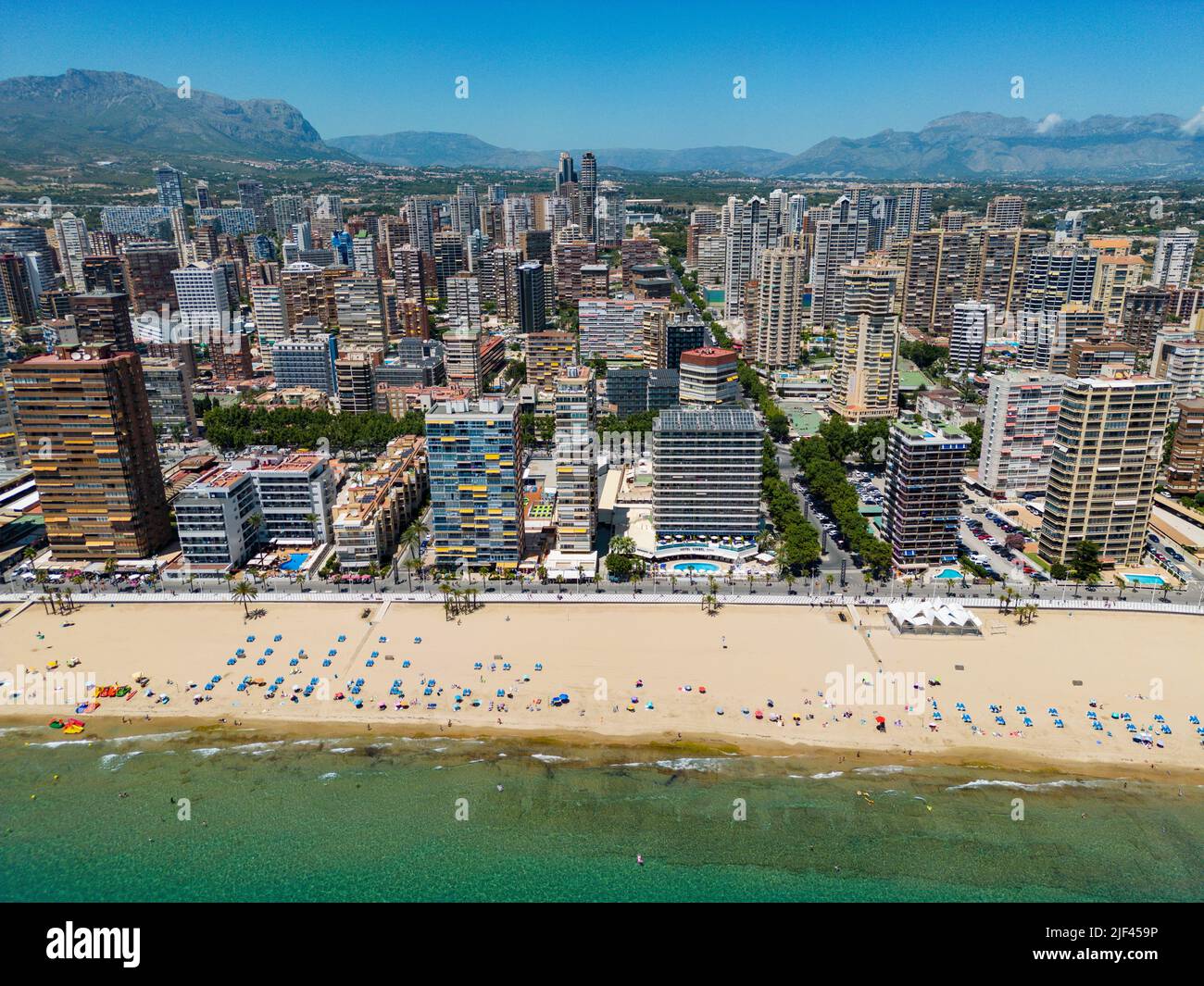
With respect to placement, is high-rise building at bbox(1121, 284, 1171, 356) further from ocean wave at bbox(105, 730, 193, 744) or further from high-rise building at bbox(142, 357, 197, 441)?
high-rise building at bbox(142, 357, 197, 441)

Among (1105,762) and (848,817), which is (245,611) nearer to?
(848,817)

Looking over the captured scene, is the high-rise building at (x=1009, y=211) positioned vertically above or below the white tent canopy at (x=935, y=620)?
above

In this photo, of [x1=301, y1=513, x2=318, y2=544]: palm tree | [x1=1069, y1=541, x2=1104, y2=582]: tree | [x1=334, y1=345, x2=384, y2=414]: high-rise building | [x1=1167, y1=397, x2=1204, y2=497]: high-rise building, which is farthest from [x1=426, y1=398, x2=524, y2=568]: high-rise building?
[x1=1167, y1=397, x2=1204, y2=497]: high-rise building

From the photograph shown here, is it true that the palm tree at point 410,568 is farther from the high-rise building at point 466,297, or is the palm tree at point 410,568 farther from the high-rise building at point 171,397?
the high-rise building at point 466,297

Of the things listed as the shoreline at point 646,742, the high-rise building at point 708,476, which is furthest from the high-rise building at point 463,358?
the shoreline at point 646,742

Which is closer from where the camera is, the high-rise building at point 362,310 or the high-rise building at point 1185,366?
the high-rise building at point 1185,366
